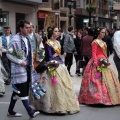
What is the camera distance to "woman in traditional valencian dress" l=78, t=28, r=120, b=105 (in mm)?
7595

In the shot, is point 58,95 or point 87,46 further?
point 87,46

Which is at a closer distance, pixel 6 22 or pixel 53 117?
pixel 53 117

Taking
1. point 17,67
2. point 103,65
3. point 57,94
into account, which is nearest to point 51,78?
point 57,94

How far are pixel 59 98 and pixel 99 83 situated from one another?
1212 mm

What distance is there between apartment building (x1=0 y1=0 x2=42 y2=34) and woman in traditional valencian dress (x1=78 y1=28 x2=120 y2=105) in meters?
16.6

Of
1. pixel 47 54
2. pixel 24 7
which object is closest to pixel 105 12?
pixel 24 7

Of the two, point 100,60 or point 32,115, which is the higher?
point 100,60

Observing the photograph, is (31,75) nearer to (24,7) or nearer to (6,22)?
(6,22)

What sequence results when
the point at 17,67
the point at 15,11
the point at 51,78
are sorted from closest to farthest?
the point at 17,67 < the point at 51,78 < the point at 15,11

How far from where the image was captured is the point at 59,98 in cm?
683

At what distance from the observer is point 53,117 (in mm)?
6766

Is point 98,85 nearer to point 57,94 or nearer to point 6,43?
point 57,94

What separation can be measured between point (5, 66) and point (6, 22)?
14962mm

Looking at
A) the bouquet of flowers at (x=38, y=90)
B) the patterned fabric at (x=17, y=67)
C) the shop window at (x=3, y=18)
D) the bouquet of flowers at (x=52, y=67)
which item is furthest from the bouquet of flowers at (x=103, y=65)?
the shop window at (x=3, y=18)
